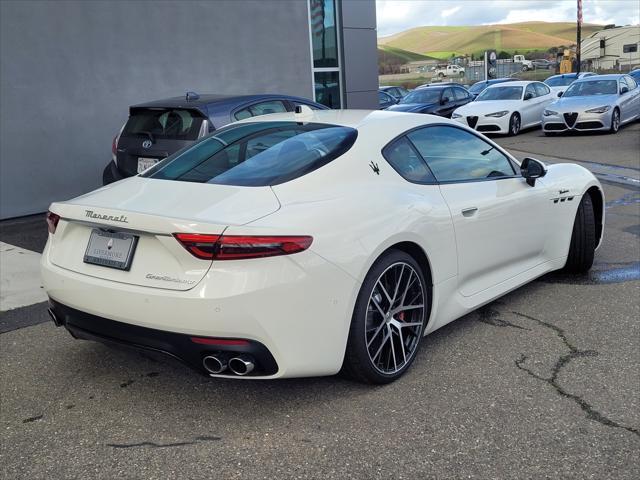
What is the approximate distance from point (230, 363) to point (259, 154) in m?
1.26

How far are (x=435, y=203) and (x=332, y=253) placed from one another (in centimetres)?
99

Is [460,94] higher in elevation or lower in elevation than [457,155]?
higher

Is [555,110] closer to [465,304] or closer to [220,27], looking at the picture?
[220,27]

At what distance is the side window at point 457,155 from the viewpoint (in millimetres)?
4105

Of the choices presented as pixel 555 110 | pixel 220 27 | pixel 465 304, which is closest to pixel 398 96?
pixel 555 110

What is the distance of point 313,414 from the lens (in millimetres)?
Answer: 3242

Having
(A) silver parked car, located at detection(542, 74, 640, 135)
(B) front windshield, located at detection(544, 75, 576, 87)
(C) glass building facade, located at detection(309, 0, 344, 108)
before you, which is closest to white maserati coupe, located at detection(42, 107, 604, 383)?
(C) glass building facade, located at detection(309, 0, 344, 108)

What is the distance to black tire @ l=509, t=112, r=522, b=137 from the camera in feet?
58.3

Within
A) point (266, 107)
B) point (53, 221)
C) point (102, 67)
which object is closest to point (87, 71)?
point (102, 67)

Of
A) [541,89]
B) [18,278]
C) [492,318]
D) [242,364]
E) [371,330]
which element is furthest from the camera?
[541,89]

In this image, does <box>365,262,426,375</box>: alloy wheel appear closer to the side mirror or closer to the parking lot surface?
the parking lot surface

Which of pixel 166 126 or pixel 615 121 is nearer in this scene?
pixel 166 126

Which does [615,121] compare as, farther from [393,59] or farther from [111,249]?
[393,59]

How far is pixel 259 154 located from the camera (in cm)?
371
